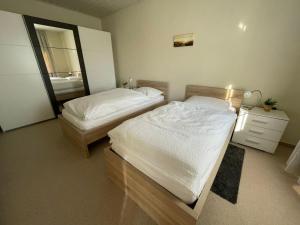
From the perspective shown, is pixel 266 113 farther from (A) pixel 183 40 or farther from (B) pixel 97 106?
(B) pixel 97 106

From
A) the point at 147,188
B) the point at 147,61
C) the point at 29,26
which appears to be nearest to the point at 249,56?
the point at 147,61

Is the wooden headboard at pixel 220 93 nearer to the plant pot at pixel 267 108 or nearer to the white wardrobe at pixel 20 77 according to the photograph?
the plant pot at pixel 267 108

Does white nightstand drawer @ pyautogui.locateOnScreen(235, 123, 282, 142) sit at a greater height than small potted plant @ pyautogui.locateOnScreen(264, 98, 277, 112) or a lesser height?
lesser

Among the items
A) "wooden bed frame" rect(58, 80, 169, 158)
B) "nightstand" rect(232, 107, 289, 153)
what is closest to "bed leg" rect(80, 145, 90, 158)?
"wooden bed frame" rect(58, 80, 169, 158)

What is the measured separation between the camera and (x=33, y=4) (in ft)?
9.39

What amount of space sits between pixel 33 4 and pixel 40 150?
3179mm

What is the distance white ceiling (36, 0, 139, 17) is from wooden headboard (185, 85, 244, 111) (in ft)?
7.89

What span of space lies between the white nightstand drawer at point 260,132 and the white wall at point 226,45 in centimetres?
46

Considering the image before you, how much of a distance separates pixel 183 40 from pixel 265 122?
1.97 m

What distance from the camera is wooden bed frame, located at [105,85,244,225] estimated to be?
0.87 m

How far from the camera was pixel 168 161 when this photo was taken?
38.9 inches

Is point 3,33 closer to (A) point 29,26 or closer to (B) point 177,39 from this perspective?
(A) point 29,26

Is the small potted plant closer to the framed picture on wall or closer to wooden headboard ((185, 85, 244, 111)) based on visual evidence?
wooden headboard ((185, 85, 244, 111))

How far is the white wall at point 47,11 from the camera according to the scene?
2.67 m
